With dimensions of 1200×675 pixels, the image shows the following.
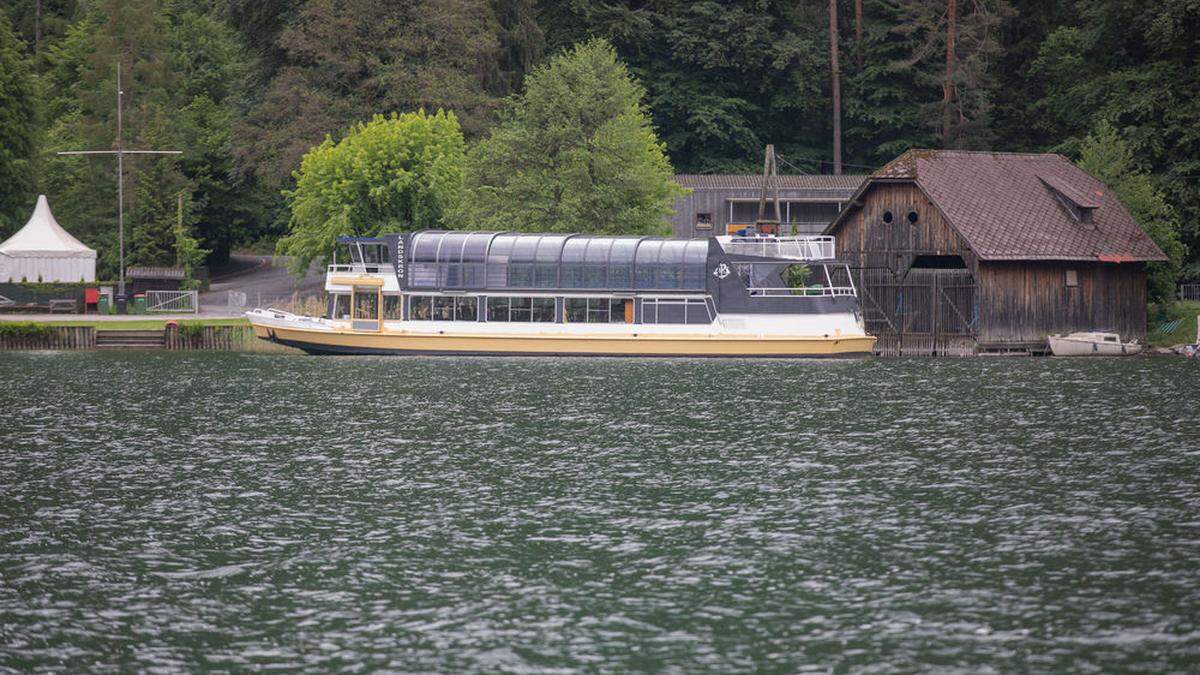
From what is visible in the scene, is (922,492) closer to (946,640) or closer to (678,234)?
(946,640)

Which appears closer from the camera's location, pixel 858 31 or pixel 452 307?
pixel 452 307

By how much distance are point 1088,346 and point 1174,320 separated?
7.63m

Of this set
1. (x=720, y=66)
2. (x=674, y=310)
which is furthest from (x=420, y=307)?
(x=720, y=66)

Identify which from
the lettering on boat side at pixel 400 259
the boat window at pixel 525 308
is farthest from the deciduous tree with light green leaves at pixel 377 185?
the boat window at pixel 525 308

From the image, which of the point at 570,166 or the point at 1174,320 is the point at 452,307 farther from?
the point at 1174,320

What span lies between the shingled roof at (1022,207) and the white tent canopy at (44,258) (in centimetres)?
4090

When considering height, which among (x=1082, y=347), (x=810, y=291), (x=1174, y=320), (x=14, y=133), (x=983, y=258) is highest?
(x=14, y=133)

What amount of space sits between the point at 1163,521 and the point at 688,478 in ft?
29.9

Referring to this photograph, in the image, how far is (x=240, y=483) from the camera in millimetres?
29750

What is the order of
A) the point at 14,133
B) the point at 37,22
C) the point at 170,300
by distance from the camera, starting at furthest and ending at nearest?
1. the point at 37,22
2. the point at 14,133
3. the point at 170,300

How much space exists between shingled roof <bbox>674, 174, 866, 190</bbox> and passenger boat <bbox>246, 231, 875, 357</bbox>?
2690 cm

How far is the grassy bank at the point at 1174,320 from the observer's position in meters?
65.4

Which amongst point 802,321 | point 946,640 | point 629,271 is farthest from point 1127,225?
point 946,640

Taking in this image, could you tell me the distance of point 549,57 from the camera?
93.6m
